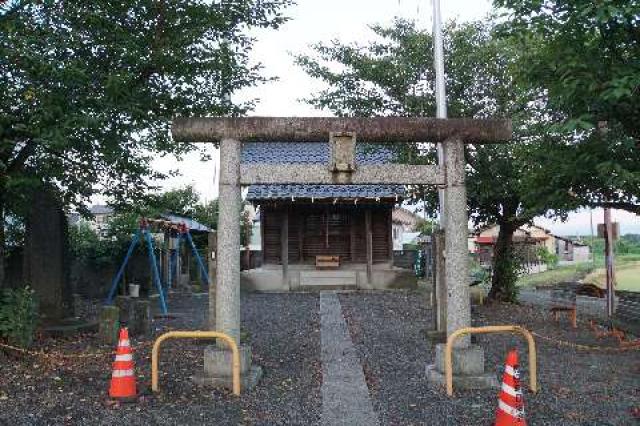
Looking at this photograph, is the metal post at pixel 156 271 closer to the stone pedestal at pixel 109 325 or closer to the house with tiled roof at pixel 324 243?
the stone pedestal at pixel 109 325

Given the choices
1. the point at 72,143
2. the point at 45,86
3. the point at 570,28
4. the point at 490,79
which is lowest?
the point at 72,143

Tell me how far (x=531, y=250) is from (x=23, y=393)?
43647mm

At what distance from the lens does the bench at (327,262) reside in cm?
1977

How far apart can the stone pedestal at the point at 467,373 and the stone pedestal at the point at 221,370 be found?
2447 mm

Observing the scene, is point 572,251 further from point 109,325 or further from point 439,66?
point 109,325

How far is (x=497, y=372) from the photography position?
809cm

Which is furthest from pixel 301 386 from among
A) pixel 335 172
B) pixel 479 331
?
pixel 335 172

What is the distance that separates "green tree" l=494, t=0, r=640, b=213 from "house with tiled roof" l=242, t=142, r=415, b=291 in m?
11.1

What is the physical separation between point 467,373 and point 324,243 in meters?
13.1

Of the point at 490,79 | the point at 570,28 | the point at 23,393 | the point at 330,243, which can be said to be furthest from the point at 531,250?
the point at 23,393

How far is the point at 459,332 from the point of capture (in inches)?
267

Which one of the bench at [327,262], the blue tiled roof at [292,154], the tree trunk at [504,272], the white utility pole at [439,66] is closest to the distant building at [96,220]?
the blue tiled roof at [292,154]

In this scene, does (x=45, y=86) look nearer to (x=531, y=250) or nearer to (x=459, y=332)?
(x=459, y=332)

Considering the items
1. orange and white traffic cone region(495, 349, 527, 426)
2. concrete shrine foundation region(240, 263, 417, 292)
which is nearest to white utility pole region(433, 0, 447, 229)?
orange and white traffic cone region(495, 349, 527, 426)
